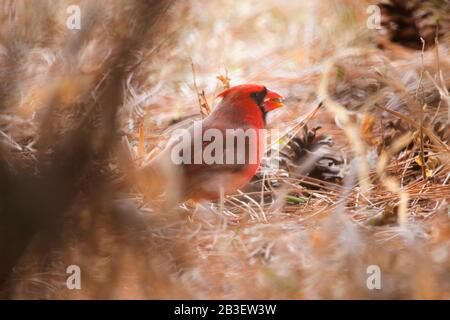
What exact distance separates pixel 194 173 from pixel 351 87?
2.09ft

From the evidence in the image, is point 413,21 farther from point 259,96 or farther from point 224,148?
point 224,148

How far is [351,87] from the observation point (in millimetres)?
1821

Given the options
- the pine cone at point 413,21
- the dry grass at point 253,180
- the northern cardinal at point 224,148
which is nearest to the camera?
the dry grass at point 253,180

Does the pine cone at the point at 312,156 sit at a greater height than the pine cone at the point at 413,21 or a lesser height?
lesser

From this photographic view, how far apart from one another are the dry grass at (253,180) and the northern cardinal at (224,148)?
6 centimetres

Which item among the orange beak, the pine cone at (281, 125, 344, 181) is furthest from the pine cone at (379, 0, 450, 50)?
the orange beak

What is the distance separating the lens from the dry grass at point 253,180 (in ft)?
3.40

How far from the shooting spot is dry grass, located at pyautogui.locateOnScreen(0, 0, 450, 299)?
1.04m

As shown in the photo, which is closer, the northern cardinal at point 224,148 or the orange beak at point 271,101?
the northern cardinal at point 224,148

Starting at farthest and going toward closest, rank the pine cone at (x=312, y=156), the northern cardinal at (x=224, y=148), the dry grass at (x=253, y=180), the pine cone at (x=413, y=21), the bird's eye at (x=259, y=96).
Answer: the pine cone at (x=413, y=21) → the pine cone at (x=312, y=156) → the bird's eye at (x=259, y=96) → the northern cardinal at (x=224, y=148) → the dry grass at (x=253, y=180)

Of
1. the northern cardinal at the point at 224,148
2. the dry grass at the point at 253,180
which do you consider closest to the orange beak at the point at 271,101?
the northern cardinal at the point at 224,148

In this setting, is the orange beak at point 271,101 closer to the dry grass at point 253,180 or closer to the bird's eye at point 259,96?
the bird's eye at point 259,96
